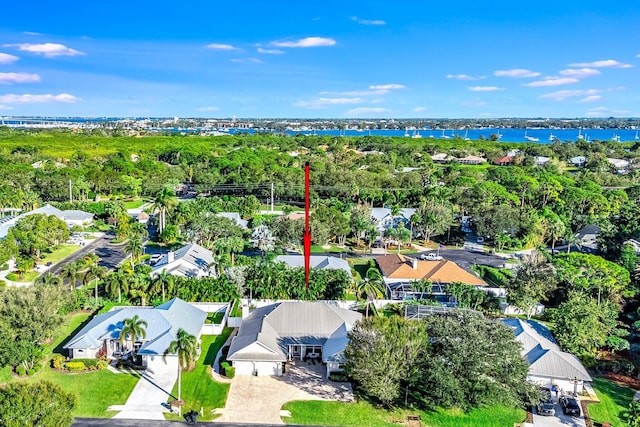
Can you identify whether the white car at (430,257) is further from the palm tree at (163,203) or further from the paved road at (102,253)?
the paved road at (102,253)

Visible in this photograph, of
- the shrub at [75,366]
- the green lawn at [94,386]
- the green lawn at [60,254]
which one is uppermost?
the green lawn at [60,254]

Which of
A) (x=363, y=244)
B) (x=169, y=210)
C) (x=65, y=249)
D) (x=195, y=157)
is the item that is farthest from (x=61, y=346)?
(x=195, y=157)

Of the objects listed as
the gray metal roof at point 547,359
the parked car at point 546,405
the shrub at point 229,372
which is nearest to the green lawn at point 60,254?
the shrub at point 229,372

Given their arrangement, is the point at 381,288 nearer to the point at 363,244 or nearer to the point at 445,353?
the point at 445,353

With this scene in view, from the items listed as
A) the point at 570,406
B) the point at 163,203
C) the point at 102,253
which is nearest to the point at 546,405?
the point at 570,406

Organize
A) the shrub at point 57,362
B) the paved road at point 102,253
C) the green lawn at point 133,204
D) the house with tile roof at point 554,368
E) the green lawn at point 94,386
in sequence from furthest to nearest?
the green lawn at point 133,204 → the paved road at point 102,253 → the shrub at point 57,362 → the house with tile roof at point 554,368 → the green lawn at point 94,386

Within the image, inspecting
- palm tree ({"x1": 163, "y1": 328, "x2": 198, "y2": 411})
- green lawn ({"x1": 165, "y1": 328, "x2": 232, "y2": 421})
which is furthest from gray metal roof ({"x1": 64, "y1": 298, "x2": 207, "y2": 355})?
palm tree ({"x1": 163, "y1": 328, "x2": 198, "y2": 411})

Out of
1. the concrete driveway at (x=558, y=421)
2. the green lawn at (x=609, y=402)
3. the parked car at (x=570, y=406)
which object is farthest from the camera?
the parked car at (x=570, y=406)
